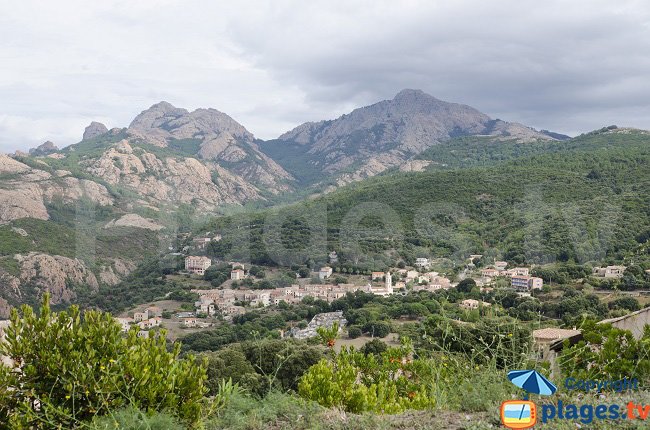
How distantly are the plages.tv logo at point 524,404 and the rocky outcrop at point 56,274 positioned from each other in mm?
45500

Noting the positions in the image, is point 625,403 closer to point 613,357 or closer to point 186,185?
point 613,357

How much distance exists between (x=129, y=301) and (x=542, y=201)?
37903mm

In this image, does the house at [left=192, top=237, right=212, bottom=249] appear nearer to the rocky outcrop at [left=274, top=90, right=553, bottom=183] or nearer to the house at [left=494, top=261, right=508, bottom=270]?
the house at [left=494, top=261, right=508, bottom=270]

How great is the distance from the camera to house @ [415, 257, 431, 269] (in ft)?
125

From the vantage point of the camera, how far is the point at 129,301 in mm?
38531

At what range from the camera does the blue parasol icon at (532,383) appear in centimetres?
259

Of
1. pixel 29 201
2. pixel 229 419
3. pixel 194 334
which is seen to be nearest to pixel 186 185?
pixel 29 201

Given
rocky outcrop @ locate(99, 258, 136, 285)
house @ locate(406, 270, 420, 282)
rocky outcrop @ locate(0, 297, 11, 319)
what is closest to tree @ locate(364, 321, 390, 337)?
house @ locate(406, 270, 420, 282)

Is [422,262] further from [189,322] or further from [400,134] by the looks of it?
[400,134]

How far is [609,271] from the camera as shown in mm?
27312

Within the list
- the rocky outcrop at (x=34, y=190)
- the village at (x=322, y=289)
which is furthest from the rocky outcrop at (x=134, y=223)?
the village at (x=322, y=289)

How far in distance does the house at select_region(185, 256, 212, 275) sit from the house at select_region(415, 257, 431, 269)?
20.8m

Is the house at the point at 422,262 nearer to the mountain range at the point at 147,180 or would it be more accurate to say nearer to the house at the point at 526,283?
the house at the point at 526,283

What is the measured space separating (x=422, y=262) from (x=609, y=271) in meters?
14.4
